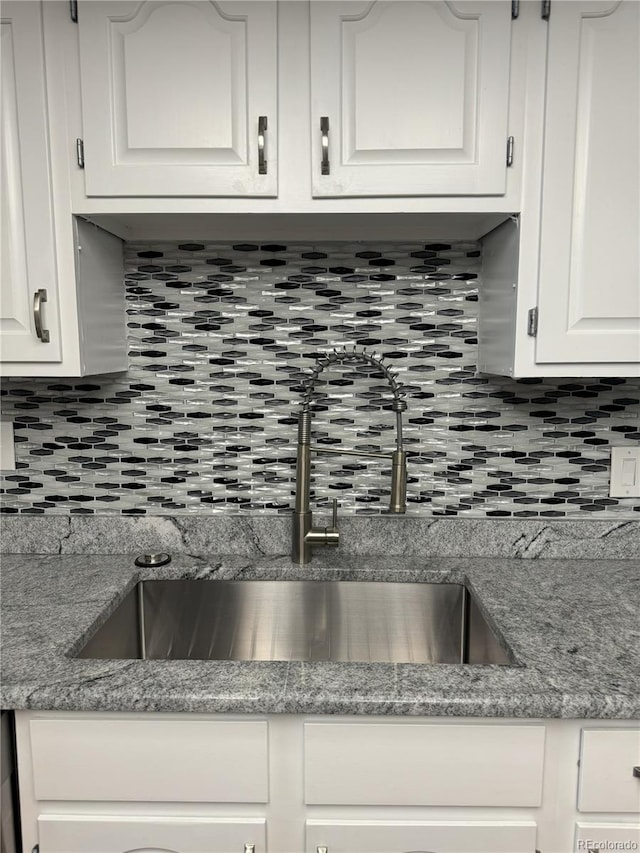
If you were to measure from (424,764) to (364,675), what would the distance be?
16 centimetres

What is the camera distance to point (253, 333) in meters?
1.46

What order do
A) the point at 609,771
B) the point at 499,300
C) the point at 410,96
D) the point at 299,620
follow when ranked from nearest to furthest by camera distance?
the point at 609,771 < the point at 410,96 < the point at 499,300 < the point at 299,620

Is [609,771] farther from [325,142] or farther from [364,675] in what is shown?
[325,142]

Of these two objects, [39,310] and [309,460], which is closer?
[39,310]

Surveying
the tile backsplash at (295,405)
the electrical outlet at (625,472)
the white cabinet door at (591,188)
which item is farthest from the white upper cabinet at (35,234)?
the electrical outlet at (625,472)

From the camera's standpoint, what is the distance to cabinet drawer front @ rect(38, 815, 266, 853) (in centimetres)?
94

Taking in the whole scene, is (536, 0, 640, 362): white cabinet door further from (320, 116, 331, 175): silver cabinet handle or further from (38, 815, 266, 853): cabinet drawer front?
(38, 815, 266, 853): cabinet drawer front

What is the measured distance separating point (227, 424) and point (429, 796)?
91 centimetres

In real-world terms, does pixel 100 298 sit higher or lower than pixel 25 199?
lower

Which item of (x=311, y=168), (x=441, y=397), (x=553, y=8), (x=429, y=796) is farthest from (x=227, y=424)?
(x=553, y=8)

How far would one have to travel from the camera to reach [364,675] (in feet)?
3.07

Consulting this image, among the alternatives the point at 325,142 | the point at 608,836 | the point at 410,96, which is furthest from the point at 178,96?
the point at 608,836

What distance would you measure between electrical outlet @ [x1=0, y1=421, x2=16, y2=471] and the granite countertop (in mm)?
382

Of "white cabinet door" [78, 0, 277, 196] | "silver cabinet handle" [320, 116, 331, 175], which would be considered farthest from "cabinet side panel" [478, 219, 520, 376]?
"white cabinet door" [78, 0, 277, 196]
